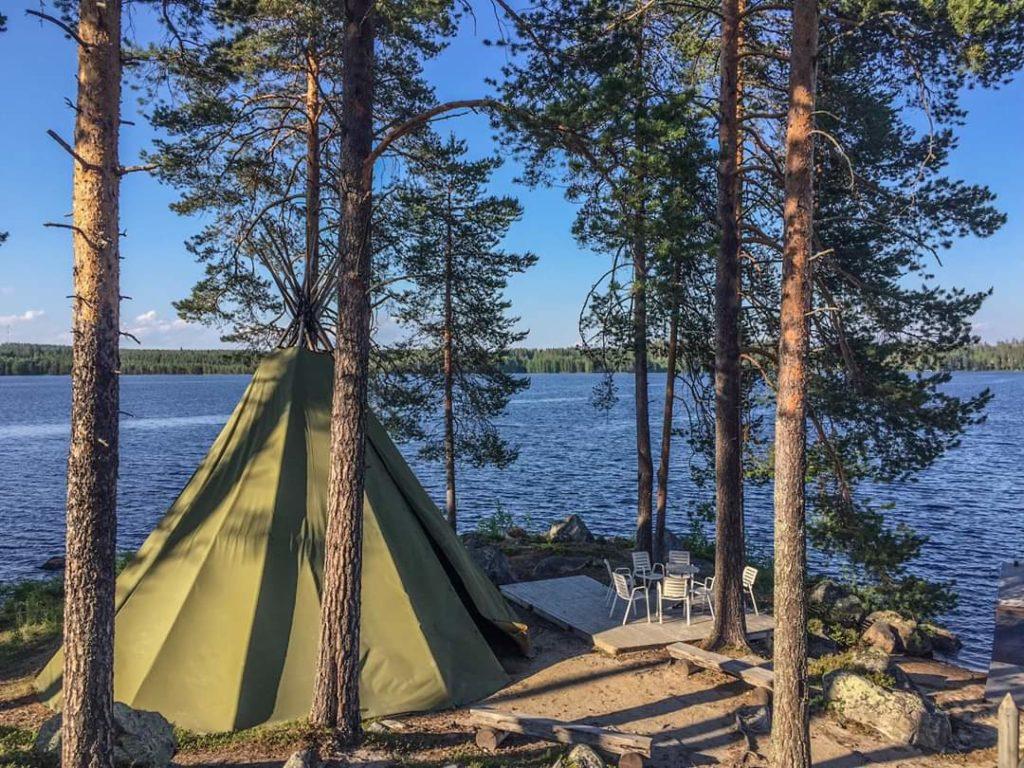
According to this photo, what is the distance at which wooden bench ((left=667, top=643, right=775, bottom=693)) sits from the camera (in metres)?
8.00

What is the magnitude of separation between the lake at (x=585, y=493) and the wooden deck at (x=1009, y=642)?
2.04ft

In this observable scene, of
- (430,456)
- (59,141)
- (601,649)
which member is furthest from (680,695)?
(430,456)

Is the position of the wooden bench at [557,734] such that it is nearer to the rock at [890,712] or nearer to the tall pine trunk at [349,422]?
the tall pine trunk at [349,422]

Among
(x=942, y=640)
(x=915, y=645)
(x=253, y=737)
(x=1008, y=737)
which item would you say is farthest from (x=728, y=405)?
(x=942, y=640)

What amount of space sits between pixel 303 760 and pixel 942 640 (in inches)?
451

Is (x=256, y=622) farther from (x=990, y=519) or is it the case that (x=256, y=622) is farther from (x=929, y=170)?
(x=990, y=519)

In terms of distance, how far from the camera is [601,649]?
9.66 metres

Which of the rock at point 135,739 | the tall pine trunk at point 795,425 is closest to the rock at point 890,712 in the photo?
the tall pine trunk at point 795,425

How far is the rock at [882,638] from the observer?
10992 mm

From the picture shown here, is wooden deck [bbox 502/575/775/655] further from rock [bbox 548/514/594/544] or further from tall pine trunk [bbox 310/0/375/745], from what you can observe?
rock [bbox 548/514/594/544]

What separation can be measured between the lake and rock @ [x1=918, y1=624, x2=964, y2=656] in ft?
0.82

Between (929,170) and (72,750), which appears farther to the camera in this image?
(929,170)

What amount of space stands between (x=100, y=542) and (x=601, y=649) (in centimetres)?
652

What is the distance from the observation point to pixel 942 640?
12.6 meters
